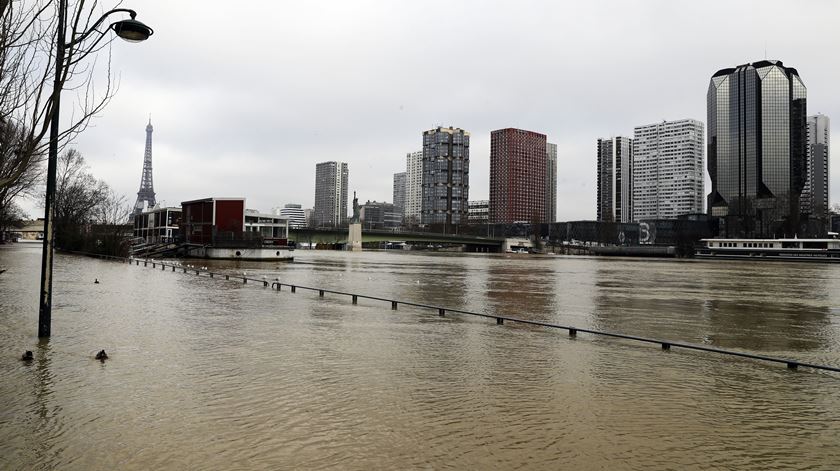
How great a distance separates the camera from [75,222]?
249 feet

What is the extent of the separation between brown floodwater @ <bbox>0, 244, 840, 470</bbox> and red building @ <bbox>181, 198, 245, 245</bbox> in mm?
62119

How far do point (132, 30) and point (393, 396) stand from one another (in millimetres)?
8659

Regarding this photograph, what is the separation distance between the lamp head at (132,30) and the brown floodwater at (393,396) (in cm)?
635

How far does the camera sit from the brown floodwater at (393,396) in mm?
6234

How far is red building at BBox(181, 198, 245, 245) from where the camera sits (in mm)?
77875

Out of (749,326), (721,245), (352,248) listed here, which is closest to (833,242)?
(721,245)

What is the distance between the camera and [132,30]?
35.3 feet

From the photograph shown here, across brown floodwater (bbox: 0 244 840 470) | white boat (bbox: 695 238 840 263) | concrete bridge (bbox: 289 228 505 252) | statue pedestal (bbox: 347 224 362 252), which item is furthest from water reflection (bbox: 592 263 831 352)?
concrete bridge (bbox: 289 228 505 252)

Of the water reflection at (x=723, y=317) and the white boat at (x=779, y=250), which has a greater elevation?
the white boat at (x=779, y=250)

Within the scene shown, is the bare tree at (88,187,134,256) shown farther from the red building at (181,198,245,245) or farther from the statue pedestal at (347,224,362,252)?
the statue pedestal at (347,224,362,252)

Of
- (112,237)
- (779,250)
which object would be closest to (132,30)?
(112,237)

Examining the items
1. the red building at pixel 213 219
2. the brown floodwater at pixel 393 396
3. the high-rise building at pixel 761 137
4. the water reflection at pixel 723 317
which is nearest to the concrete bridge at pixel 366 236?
the red building at pixel 213 219

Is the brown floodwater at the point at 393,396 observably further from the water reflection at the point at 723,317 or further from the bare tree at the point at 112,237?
the bare tree at the point at 112,237

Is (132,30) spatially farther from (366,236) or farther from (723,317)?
(366,236)
